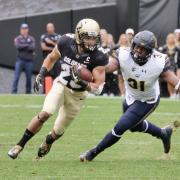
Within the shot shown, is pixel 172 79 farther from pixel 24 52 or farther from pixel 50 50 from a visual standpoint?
pixel 24 52

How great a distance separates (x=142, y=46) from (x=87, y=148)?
1840mm

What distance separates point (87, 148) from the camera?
320 inches

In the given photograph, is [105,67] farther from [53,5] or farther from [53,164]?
[53,5]

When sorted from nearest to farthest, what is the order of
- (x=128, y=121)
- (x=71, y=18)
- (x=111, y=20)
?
1. (x=128, y=121)
2. (x=111, y=20)
3. (x=71, y=18)

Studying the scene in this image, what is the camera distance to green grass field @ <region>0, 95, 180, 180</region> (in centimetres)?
632

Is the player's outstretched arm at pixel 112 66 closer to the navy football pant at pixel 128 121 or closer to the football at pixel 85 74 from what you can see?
the football at pixel 85 74

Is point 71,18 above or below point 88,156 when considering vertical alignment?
below

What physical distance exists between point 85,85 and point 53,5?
11.0 m

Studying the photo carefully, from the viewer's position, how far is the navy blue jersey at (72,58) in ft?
23.0

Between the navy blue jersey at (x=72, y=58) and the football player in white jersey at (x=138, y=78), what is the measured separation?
0.15 m

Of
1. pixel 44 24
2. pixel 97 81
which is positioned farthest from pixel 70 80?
pixel 44 24

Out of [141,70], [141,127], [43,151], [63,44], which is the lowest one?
[43,151]

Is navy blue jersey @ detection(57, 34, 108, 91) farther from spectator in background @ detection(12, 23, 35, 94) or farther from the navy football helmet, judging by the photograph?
spectator in background @ detection(12, 23, 35, 94)

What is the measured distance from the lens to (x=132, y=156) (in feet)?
24.8
